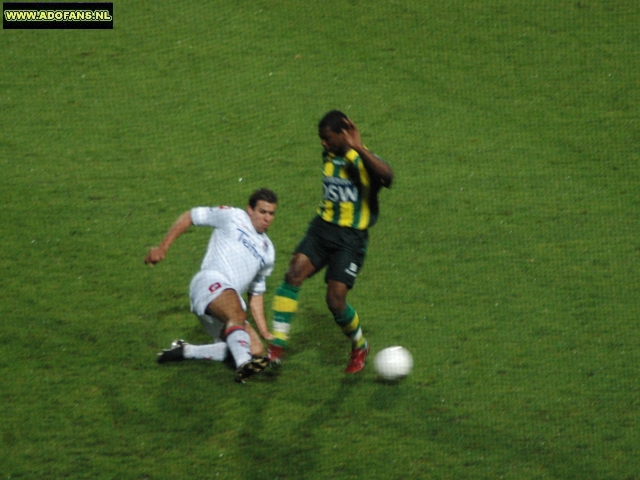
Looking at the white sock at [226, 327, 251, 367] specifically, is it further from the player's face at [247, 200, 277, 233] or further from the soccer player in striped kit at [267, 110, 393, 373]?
the player's face at [247, 200, 277, 233]

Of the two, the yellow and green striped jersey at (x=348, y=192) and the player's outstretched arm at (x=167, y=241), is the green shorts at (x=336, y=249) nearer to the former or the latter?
the yellow and green striped jersey at (x=348, y=192)

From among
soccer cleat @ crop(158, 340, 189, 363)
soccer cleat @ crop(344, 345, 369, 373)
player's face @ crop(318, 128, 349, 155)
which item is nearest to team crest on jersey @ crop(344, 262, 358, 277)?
soccer cleat @ crop(344, 345, 369, 373)

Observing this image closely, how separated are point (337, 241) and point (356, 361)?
94 cm

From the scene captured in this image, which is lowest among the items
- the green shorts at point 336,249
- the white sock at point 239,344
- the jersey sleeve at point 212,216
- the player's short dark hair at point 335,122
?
the white sock at point 239,344

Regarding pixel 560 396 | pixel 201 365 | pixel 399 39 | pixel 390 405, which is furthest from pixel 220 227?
pixel 399 39

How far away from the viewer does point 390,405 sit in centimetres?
619

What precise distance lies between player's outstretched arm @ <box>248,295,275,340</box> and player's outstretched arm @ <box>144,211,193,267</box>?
0.81m

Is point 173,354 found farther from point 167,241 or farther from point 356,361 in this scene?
point 356,361

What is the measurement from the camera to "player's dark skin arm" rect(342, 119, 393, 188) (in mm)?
5980

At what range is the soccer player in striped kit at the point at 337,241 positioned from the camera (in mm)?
6262

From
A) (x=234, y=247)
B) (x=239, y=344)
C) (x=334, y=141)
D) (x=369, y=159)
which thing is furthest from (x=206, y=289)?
(x=369, y=159)

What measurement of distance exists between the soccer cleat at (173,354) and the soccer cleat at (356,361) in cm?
125

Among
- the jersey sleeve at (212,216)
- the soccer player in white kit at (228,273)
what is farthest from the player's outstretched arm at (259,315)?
the jersey sleeve at (212,216)

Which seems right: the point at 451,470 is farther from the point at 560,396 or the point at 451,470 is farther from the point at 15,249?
the point at 15,249
